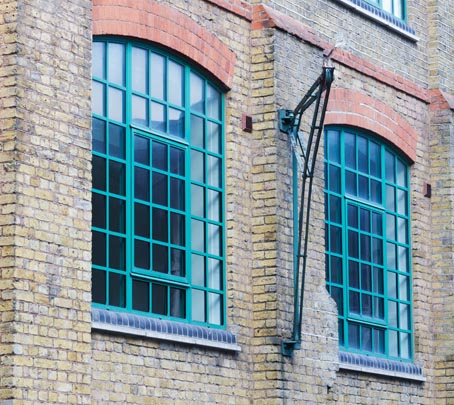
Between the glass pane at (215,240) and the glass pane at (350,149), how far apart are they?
3102 millimetres

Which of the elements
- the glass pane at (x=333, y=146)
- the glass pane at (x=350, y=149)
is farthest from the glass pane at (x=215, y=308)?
the glass pane at (x=350, y=149)

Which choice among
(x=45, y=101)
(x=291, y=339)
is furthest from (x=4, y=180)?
(x=291, y=339)

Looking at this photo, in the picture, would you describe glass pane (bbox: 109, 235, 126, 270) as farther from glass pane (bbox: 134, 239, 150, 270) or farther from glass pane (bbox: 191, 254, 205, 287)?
glass pane (bbox: 191, 254, 205, 287)

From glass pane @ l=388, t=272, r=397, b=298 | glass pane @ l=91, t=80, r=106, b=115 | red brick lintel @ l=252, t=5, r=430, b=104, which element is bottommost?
glass pane @ l=388, t=272, r=397, b=298

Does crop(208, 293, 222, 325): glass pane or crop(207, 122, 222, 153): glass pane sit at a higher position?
crop(207, 122, 222, 153): glass pane

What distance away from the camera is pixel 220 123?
16812 millimetres

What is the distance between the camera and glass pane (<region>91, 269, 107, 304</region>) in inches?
576

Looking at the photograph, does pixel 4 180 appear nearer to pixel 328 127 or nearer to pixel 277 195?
pixel 277 195

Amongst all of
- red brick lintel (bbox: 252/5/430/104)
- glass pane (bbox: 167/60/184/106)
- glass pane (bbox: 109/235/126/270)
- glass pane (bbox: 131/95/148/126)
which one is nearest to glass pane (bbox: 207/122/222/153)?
glass pane (bbox: 167/60/184/106)

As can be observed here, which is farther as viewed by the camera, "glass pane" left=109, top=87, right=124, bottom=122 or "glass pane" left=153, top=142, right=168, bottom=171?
"glass pane" left=153, top=142, right=168, bottom=171

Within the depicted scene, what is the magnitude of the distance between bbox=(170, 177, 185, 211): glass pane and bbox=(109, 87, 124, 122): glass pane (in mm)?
1040

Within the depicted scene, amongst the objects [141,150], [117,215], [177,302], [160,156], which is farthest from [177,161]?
[177,302]

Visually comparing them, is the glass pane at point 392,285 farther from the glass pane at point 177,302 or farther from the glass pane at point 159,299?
the glass pane at point 159,299

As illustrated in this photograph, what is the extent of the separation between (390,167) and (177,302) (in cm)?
524
